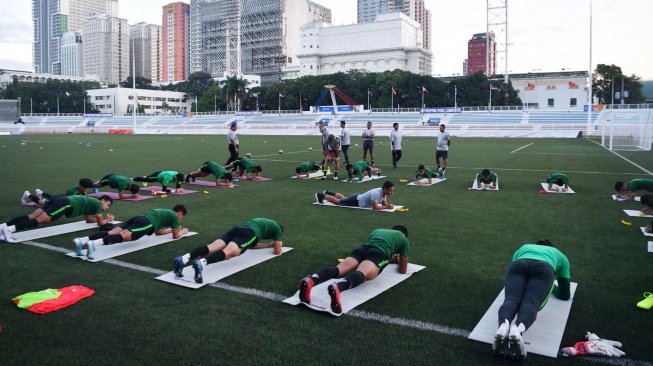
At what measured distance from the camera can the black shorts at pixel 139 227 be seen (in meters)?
7.83

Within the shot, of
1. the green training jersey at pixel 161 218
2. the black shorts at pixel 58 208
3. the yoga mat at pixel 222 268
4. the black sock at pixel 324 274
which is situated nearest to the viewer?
the black sock at pixel 324 274

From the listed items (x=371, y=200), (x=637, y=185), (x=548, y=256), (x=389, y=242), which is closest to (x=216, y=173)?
(x=371, y=200)

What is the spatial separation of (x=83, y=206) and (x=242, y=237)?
12.5 feet

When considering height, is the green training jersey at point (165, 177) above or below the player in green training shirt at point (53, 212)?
above

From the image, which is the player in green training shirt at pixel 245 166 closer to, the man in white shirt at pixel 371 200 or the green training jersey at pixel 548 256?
the man in white shirt at pixel 371 200

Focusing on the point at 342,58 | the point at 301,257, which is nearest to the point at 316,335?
the point at 301,257

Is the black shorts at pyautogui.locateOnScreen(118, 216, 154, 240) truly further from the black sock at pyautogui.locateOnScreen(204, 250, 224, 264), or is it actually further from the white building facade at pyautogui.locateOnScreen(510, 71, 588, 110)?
the white building facade at pyautogui.locateOnScreen(510, 71, 588, 110)

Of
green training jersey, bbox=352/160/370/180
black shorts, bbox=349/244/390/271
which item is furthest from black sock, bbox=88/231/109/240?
green training jersey, bbox=352/160/370/180

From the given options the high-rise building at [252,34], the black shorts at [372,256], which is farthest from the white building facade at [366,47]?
the black shorts at [372,256]

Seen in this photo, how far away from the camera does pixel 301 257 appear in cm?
780

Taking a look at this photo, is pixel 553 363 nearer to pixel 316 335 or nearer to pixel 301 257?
pixel 316 335

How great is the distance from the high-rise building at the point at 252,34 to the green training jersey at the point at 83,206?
157m

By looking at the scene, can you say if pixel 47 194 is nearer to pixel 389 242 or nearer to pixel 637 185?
pixel 389 242

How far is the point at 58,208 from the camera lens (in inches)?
348
